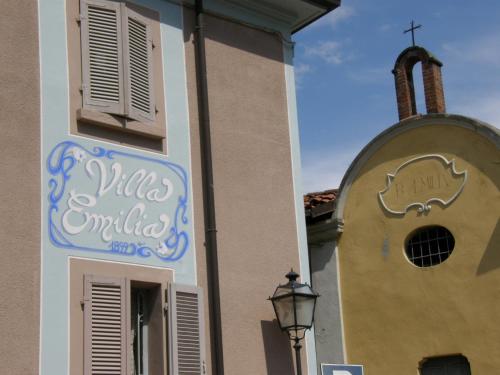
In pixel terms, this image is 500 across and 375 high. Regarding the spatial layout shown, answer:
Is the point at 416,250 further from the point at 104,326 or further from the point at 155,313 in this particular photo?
the point at 104,326

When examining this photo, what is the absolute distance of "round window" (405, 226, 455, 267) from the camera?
17.1 m

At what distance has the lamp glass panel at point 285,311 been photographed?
10453 mm

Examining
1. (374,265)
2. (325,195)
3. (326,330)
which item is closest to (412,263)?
(374,265)

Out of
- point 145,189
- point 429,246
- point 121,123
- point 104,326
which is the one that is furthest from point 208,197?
point 429,246

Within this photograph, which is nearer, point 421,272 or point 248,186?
point 248,186

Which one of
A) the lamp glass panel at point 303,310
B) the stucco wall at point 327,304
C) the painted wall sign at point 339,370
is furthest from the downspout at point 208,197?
the stucco wall at point 327,304

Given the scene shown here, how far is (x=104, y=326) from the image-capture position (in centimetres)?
916

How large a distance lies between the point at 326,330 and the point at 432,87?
206 inches

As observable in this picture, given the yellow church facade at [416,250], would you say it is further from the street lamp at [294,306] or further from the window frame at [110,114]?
the window frame at [110,114]

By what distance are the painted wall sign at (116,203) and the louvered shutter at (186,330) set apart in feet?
1.41

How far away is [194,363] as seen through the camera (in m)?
9.79

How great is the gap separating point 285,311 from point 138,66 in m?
3.17
